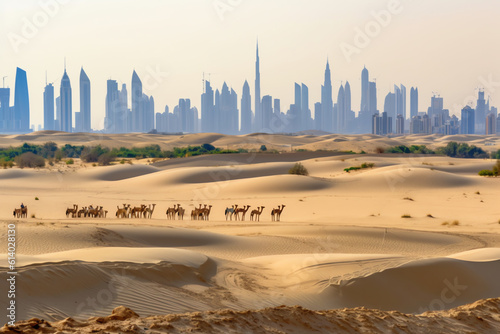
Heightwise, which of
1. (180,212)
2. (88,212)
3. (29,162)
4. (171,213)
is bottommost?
(180,212)

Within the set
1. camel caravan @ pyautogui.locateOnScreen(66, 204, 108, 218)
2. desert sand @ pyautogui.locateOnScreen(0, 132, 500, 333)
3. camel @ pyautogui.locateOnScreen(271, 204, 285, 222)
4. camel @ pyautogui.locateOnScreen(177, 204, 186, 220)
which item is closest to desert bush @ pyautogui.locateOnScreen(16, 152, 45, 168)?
desert sand @ pyautogui.locateOnScreen(0, 132, 500, 333)

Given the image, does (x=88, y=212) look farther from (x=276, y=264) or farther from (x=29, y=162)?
(x=29, y=162)

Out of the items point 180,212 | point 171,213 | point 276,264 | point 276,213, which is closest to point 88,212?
point 171,213

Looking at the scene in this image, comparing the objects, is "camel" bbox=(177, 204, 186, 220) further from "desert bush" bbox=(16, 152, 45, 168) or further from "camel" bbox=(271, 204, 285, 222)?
"desert bush" bbox=(16, 152, 45, 168)

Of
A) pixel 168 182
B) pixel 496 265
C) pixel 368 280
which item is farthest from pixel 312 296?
pixel 168 182

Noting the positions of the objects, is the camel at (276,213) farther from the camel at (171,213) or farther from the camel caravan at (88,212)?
the camel caravan at (88,212)

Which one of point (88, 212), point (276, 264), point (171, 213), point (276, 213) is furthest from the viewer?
point (276, 213)

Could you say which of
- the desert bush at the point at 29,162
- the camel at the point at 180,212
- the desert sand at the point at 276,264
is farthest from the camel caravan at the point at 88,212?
the desert bush at the point at 29,162

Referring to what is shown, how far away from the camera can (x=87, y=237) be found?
1708 cm

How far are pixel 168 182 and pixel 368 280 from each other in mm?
33374

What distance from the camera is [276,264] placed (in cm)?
1495

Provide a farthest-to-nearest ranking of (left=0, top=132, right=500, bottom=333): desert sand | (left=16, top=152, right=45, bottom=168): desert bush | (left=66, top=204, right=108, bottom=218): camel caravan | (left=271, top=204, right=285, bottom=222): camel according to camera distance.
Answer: (left=16, top=152, right=45, bottom=168): desert bush, (left=271, top=204, right=285, bottom=222): camel, (left=66, top=204, right=108, bottom=218): camel caravan, (left=0, top=132, right=500, bottom=333): desert sand

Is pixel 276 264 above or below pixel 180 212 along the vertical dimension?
above

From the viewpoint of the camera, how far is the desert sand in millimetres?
8766
